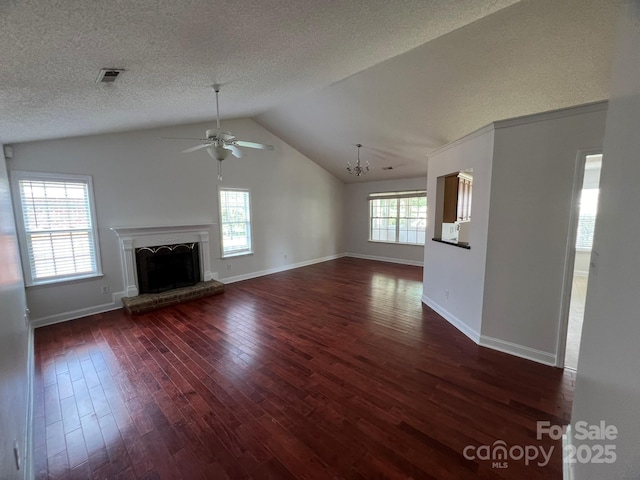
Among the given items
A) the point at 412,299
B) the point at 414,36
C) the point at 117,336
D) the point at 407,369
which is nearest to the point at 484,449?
the point at 407,369

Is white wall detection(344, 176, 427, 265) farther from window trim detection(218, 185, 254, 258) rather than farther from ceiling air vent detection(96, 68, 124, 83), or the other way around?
ceiling air vent detection(96, 68, 124, 83)

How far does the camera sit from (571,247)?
247 centimetres

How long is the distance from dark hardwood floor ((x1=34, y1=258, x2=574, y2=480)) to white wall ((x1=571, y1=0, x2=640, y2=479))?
81cm

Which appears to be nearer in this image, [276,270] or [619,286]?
[619,286]

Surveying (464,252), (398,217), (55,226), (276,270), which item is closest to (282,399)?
(464,252)

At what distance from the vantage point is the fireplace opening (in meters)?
4.52

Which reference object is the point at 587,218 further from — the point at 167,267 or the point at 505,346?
the point at 167,267

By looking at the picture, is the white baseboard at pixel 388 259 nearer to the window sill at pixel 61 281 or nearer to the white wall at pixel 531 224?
the white wall at pixel 531 224

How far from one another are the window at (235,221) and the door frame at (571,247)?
17.8 feet

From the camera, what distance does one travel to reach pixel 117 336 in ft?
11.0

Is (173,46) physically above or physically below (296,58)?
below

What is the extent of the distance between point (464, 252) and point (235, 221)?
460 cm

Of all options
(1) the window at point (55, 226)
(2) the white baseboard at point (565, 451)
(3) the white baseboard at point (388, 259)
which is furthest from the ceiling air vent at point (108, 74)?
(3) the white baseboard at point (388, 259)

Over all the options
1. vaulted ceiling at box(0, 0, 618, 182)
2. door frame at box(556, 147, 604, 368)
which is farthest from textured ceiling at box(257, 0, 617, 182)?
door frame at box(556, 147, 604, 368)
